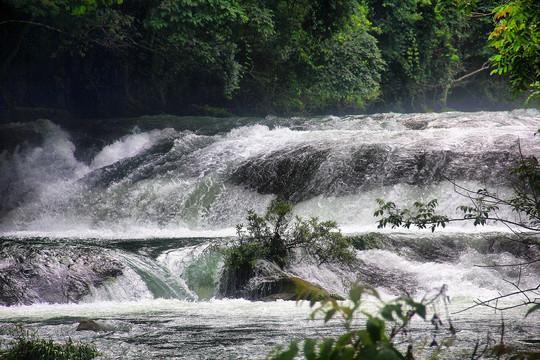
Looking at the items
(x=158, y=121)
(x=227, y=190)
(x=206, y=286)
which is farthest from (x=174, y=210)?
(x=158, y=121)

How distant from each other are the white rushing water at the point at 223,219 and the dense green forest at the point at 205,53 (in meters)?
2.33

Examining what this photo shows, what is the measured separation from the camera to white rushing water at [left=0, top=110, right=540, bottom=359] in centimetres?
568

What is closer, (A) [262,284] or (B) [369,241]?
(A) [262,284]

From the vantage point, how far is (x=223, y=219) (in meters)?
12.4

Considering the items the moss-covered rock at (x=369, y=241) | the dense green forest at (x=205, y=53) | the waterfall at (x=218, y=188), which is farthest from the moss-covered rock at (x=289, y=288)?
the dense green forest at (x=205, y=53)

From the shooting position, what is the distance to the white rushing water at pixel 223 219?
5.68m

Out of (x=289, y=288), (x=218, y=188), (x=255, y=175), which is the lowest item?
(x=289, y=288)

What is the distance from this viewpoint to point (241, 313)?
6.39 m

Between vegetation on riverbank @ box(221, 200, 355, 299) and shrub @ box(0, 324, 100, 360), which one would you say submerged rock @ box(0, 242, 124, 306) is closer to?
vegetation on riverbank @ box(221, 200, 355, 299)

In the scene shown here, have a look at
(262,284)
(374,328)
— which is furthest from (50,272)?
(374,328)

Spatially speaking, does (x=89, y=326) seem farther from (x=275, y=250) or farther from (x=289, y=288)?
(x=275, y=250)

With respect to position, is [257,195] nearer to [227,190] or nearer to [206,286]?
[227,190]

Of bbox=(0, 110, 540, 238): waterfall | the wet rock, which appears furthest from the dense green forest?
the wet rock

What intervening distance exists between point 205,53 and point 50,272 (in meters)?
12.2
